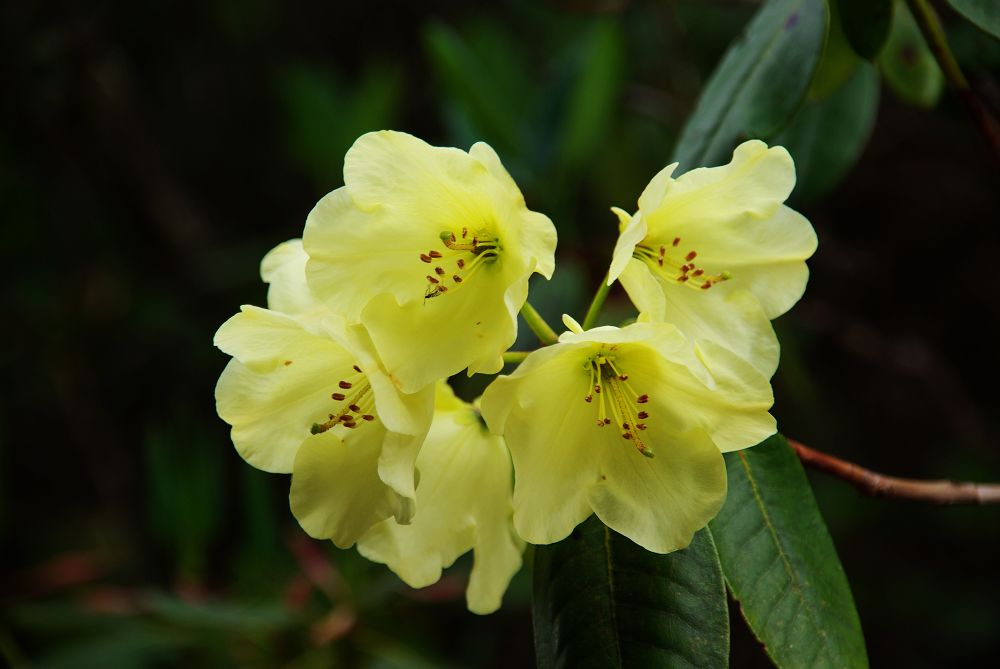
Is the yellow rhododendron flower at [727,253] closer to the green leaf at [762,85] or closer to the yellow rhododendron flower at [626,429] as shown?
the yellow rhododendron flower at [626,429]

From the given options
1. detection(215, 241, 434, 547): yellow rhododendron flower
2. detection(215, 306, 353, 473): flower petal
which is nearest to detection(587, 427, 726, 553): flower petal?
detection(215, 241, 434, 547): yellow rhododendron flower

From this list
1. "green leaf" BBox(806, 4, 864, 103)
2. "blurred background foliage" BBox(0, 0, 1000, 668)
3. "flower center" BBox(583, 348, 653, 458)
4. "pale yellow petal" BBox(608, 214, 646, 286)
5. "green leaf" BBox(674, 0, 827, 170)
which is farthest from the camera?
"blurred background foliage" BBox(0, 0, 1000, 668)

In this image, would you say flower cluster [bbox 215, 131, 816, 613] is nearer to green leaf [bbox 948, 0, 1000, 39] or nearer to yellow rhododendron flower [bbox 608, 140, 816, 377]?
yellow rhododendron flower [bbox 608, 140, 816, 377]

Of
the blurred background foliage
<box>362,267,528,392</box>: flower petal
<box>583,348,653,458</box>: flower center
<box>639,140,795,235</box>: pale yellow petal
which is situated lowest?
the blurred background foliage

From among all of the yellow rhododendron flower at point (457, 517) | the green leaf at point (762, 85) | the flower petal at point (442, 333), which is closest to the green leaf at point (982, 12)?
the green leaf at point (762, 85)

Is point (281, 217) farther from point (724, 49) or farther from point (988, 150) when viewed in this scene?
point (988, 150)

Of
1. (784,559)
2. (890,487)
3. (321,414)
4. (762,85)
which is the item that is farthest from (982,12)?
(321,414)

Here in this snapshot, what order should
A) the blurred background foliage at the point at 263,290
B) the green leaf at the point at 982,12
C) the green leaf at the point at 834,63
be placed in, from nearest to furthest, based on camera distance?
the green leaf at the point at 982,12 → the green leaf at the point at 834,63 → the blurred background foliage at the point at 263,290
